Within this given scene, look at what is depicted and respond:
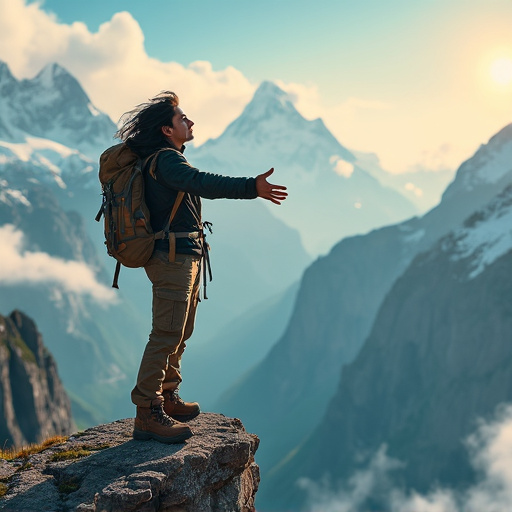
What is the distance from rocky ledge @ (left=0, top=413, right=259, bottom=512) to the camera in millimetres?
9656

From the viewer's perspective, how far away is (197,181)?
35.1 ft

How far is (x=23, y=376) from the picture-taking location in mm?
182750

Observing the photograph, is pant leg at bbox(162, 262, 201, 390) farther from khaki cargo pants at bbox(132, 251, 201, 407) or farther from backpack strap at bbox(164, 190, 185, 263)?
backpack strap at bbox(164, 190, 185, 263)

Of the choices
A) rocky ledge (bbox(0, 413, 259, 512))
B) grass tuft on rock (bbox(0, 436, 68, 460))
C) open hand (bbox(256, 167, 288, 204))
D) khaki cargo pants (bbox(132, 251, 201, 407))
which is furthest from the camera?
grass tuft on rock (bbox(0, 436, 68, 460))

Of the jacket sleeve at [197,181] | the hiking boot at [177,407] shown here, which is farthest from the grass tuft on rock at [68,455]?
the jacket sleeve at [197,181]

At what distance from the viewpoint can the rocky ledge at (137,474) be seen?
9.66m

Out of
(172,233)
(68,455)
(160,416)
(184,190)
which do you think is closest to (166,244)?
(172,233)

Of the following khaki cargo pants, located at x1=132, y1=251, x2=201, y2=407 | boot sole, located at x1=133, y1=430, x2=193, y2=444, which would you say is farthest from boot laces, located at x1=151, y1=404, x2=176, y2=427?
boot sole, located at x1=133, y1=430, x2=193, y2=444

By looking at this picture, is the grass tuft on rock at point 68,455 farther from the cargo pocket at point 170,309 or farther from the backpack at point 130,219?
the backpack at point 130,219

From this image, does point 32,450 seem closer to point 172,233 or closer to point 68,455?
point 68,455

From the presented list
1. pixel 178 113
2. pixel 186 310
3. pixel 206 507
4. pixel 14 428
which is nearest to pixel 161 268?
pixel 186 310

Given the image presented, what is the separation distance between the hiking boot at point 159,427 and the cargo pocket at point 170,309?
1.39 m

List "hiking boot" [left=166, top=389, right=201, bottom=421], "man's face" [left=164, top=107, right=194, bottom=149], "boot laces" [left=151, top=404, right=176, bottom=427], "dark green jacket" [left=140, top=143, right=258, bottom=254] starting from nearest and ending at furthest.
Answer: "dark green jacket" [left=140, top=143, right=258, bottom=254] → "boot laces" [left=151, top=404, right=176, bottom=427] → "man's face" [left=164, top=107, right=194, bottom=149] → "hiking boot" [left=166, top=389, right=201, bottom=421]

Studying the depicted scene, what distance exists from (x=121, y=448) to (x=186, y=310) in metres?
2.51
